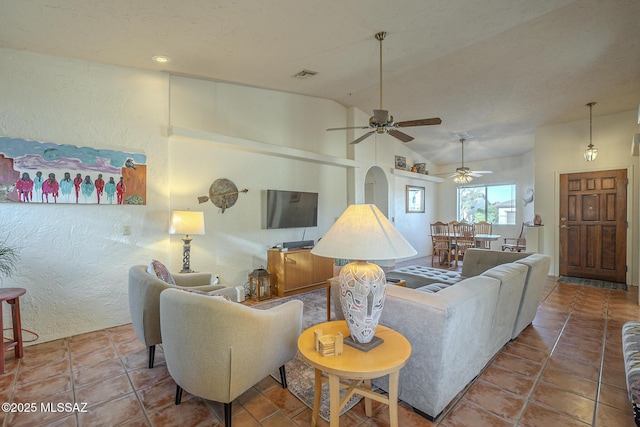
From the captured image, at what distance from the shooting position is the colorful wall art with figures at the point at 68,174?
2715 millimetres

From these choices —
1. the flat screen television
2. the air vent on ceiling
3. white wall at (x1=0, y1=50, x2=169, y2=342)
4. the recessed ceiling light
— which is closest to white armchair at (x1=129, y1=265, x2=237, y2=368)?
white wall at (x1=0, y1=50, x2=169, y2=342)

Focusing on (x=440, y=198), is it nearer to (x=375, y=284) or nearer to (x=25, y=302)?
(x=375, y=284)

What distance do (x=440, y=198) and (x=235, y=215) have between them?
6.84 metres

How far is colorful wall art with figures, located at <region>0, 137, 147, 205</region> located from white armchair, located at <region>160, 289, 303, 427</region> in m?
2.17

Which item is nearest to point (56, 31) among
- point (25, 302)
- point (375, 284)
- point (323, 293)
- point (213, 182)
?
point (213, 182)

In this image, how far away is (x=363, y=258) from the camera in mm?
1494

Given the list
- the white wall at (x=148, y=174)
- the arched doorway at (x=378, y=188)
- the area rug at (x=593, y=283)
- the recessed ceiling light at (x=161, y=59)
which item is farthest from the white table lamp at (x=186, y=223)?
the area rug at (x=593, y=283)

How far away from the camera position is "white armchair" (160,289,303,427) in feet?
5.12

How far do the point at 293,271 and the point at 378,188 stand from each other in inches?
133

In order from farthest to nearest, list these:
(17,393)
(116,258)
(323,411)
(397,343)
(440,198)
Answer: (440,198) < (116,258) < (17,393) < (323,411) < (397,343)

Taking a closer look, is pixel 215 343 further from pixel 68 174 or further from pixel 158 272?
pixel 68 174

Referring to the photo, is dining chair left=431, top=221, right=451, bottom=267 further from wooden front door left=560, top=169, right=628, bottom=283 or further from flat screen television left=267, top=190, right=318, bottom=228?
flat screen television left=267, top=190, right=318, bottom=228

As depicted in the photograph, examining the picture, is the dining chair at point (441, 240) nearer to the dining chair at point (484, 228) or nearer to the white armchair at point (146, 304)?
the dining chair at point (484, 228)

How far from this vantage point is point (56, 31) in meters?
2.46
